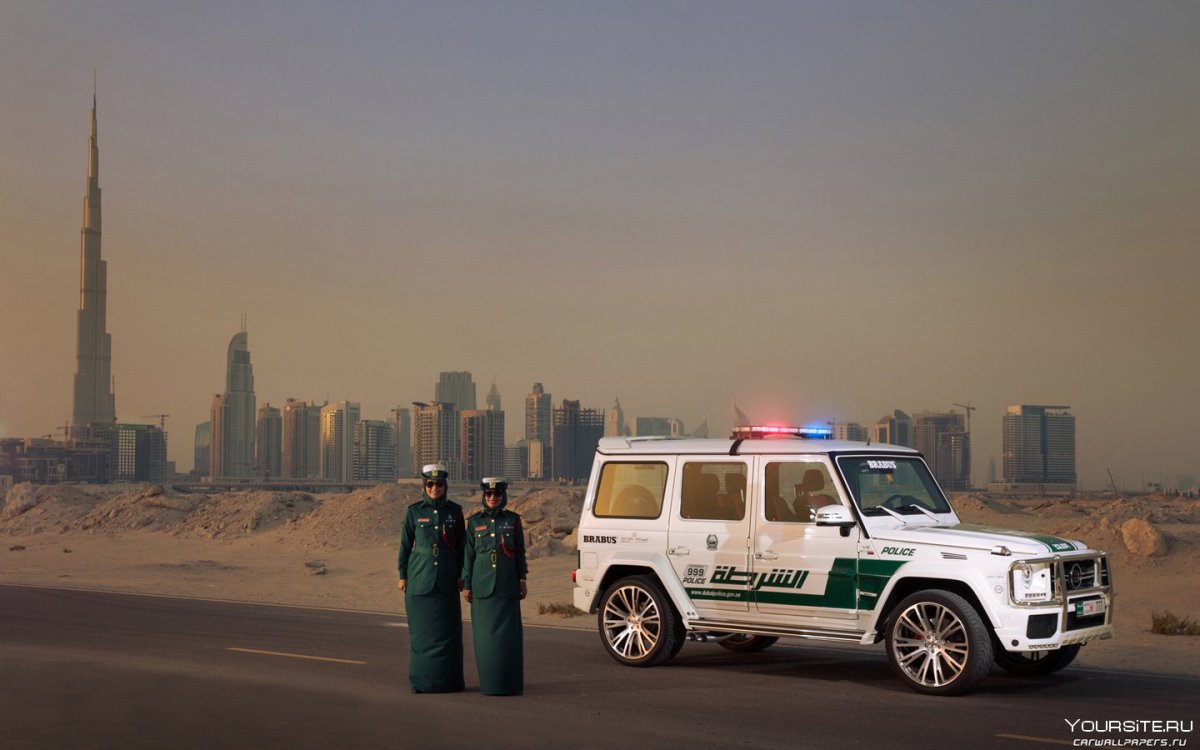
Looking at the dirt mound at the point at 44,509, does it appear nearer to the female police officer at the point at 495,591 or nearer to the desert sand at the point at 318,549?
the desert sand at the point at 318,549

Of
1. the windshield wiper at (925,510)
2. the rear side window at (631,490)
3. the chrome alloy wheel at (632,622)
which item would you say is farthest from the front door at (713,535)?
the windshield wiper at (925,510)

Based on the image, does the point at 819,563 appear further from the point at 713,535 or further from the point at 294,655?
the point at 294,655

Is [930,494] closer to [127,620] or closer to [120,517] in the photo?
[127,620]

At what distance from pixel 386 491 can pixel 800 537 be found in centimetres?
4557

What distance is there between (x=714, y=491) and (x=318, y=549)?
35.8m

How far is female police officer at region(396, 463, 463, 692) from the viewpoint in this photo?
12398mm

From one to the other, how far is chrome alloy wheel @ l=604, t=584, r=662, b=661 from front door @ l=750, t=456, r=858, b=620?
1.43 m

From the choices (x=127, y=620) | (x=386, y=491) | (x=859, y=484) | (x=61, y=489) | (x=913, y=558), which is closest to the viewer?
(x=913, y=558)

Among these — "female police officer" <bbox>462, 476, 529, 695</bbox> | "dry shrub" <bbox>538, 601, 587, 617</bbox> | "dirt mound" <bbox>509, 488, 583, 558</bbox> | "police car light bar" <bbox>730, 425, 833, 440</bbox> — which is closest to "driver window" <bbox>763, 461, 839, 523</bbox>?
"police car light bar" <bbox>730, 425, 833, 440</bbox>

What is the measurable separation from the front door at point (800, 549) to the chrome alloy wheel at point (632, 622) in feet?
4.69

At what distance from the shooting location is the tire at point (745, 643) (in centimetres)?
1591

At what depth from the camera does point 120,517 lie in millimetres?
62844

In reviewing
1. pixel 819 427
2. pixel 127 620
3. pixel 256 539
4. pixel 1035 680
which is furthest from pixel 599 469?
pixel 256 539

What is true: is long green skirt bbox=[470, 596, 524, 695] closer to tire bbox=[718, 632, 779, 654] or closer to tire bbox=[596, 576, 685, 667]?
tire bbox=[596, 576, 685, 667]
